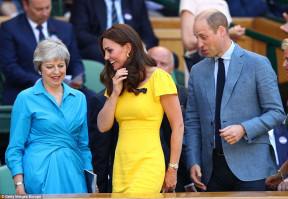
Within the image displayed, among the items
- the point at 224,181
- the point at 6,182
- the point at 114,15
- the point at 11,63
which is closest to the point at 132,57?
the point at 224,181

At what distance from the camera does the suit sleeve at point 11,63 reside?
6.35m

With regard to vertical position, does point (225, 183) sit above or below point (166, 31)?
below

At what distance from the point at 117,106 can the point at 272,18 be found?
4.61 metres

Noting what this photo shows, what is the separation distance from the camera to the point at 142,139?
4.14m

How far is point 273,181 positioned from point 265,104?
1.78 feet

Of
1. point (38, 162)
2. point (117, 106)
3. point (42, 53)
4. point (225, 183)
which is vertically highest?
point (42, 53)

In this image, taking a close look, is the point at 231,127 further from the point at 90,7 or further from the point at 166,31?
the point at 166,31

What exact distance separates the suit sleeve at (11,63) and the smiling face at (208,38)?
2.35 meters

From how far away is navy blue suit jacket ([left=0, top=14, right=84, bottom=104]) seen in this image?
6.38 meters

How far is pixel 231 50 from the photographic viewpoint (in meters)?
4.55

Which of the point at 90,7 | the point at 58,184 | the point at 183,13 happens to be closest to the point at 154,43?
the point at 90,7

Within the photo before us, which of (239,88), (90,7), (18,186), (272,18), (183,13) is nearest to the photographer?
(18,186)

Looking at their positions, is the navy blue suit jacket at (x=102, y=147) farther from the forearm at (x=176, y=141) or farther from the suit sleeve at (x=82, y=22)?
the suit sleeve at (x=82, y=22)

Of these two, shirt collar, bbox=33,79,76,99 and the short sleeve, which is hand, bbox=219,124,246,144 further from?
shirt collar, bbox=33,79,76,99
